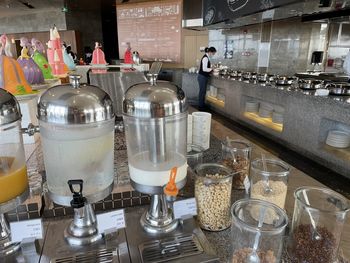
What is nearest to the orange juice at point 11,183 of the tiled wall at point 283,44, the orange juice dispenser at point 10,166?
the orange juice dispenser at point 10,166

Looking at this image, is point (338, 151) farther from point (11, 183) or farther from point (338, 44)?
point (338, 44)

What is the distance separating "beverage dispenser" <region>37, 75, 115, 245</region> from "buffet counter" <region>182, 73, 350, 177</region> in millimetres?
2629

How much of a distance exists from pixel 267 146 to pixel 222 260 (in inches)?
126

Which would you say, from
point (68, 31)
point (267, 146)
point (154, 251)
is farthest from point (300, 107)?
point (68, 31)

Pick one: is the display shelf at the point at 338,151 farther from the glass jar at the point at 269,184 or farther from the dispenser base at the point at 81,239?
the dispenser base at the point at 81,239

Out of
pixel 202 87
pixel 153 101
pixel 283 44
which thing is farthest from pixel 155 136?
pixel 283 44

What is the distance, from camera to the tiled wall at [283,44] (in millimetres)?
6086

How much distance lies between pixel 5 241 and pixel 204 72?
5455 millimetres

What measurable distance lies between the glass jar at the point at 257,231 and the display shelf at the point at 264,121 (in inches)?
125

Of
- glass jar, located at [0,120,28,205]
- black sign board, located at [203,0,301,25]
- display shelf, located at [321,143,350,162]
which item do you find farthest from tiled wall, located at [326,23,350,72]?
glass jar, located at [0,120,28,205]

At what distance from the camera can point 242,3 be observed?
3.21 m

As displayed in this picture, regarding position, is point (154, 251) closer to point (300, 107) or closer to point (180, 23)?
point (300, 107)

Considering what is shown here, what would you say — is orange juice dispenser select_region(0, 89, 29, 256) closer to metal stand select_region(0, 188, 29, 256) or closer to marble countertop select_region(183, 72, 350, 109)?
metal stand select_region(0, 188, 29, 256)

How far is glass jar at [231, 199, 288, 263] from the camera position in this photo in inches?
27.2
